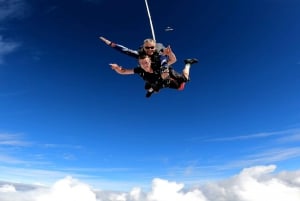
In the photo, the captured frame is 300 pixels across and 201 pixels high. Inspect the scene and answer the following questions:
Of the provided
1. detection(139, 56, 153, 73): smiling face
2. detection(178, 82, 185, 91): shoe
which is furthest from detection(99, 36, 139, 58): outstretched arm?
detection(178, 82, 185, 91): shoe

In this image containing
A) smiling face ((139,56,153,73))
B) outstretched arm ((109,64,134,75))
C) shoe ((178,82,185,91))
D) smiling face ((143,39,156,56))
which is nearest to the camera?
smiling face ((143,39,156,56))

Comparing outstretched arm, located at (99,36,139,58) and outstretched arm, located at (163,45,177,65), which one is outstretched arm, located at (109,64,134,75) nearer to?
outstretched arm, located at (99,36,139,58)

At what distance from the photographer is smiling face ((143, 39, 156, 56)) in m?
13.2

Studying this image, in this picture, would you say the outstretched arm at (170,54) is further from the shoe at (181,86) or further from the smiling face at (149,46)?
the shoe at (181,86)

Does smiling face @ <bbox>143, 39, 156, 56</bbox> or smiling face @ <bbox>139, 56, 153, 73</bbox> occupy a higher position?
smiling face @ <bbox>143, 39, 156, 56</bbox>

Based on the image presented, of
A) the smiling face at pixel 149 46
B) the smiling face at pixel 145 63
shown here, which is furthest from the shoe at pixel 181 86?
the smiling face at pixel 149 46

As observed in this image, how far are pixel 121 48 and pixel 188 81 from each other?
3.48m

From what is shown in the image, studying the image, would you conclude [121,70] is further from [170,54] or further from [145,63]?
[170,54]

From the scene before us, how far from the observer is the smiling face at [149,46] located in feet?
43.4

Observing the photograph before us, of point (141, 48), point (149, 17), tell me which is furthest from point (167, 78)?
point (149, 17)

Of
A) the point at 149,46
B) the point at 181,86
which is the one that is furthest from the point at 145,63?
the point at 181,86

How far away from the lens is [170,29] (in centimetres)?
1085

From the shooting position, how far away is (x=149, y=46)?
13305 millimetres

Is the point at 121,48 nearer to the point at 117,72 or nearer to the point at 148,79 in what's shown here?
the point at 117,72
